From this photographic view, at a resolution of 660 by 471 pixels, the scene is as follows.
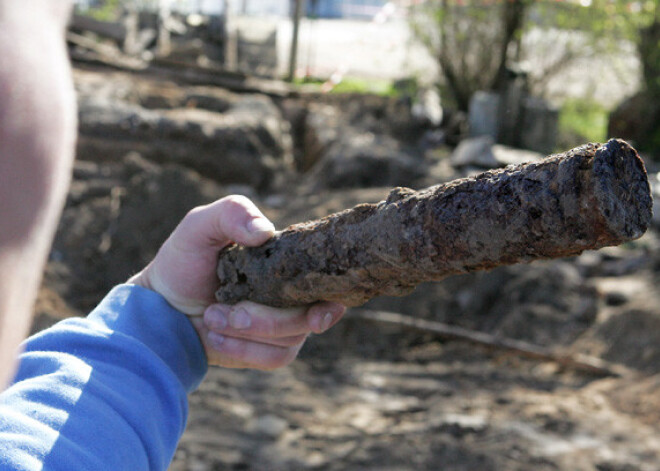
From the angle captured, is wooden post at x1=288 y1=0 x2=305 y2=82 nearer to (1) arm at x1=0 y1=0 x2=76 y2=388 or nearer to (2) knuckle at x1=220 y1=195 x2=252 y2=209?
A: (2) knuckle at x1=220 y1=195 x2=252 y2=209

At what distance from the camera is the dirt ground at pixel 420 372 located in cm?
365

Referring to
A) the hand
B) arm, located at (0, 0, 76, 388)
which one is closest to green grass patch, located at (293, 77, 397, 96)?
the hand

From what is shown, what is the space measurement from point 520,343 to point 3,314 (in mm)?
4615

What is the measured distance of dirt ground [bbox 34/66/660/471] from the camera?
365cm

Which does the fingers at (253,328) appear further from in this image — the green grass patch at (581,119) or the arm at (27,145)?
the green grass patch at (581,119)

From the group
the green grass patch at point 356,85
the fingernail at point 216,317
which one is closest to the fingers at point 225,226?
the fingernail at point 216,317

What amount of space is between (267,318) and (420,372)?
119 inches

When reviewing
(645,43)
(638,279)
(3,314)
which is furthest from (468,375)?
(645,43)

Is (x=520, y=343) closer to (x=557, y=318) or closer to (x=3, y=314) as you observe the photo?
(x=557, y=318)

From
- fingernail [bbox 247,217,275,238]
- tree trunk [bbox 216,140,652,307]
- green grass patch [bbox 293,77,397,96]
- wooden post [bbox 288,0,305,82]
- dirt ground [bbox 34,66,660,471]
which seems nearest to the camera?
tree trunk [bbox 216,140,652,307]

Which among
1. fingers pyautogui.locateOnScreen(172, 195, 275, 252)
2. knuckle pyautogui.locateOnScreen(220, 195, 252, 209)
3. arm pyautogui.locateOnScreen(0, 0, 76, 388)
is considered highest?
arm pyautogui.locateOnScreen(0, 0, 76, 388)

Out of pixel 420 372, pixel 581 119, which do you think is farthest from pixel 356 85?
pixel 420 372

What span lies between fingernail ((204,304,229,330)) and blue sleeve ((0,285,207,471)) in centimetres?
7

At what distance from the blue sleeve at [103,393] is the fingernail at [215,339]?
0.27ft
